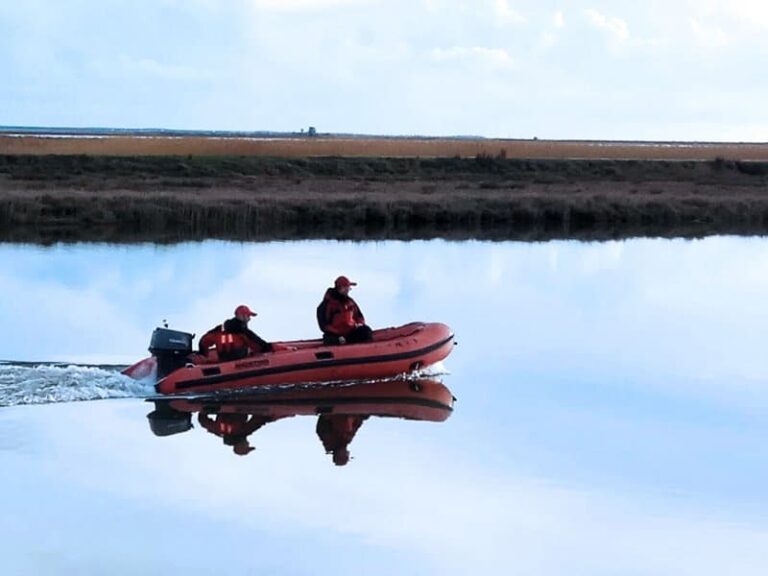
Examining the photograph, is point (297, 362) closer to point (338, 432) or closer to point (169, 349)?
point (169, 349)

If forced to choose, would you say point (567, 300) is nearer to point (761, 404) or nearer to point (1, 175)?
point (761, 404)

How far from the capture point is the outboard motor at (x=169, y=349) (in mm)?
13594

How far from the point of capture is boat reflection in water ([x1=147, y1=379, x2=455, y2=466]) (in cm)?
1260

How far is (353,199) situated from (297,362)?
17.6 meters

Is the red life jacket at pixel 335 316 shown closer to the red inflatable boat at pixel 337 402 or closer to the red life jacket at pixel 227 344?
the red inflatable boat at pixel 337 402

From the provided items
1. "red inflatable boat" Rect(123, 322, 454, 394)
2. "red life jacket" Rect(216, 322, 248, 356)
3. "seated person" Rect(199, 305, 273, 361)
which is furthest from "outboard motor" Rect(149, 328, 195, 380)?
"red life jacket" Rect(216, 322, 248, 356)

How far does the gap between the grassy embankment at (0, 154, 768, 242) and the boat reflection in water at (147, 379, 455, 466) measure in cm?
1289

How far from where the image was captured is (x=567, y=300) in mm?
20016

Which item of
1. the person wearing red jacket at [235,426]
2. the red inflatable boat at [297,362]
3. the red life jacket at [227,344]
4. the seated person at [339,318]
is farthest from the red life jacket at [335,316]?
the person wearing red jacket at [235,426]

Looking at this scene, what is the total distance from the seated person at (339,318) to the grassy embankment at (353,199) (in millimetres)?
12582

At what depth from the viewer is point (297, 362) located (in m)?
14.0

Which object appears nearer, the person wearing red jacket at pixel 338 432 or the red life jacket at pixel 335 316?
the person wearing red jacket at pixel 338 432

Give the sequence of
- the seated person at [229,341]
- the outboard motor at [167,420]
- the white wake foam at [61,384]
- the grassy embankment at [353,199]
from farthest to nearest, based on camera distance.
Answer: the grassy embankment at [353,199], the seated person at [229,341], the white wake foam at [61,384], the outboard motor at [167,420]

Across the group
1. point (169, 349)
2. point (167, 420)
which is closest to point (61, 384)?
point (169, 349)
